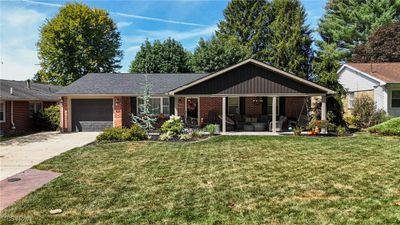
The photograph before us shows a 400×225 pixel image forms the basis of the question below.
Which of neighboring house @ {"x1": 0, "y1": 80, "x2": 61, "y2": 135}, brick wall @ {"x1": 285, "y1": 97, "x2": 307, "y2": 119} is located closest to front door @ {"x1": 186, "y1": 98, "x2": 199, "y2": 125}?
brick wall @ {"x1": 285, "y1": 97, "x2": 307, "y2": 119}

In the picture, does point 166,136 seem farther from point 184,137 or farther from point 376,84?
point 376,84

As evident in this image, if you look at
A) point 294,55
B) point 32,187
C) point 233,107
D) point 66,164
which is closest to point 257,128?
point 233,107

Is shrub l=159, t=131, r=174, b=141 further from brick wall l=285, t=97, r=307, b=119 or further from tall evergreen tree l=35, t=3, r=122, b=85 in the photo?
tall evergreen tree l=35, t=3, r=122, b=85

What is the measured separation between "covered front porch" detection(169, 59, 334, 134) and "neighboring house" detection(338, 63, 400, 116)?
452cm

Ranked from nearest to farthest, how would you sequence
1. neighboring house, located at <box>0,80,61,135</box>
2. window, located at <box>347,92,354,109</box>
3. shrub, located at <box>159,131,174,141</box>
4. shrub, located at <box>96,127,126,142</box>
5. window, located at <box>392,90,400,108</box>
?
shrub, located at <box>96,127,126,142</box>, shrub, located at <box>159,131,174,141</box>, neighboring house, located at <box>0,80,61,135</box>, window, located at <box>392,90,400,108</box>, window, located at <box>347,92,354,109</box>

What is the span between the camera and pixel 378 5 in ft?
121

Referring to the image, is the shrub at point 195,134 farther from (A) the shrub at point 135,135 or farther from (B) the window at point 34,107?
(B) the window at point 34,107

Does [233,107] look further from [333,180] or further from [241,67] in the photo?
[333,180]

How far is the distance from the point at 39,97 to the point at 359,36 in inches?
1312

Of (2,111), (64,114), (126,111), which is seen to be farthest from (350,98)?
(2,111)

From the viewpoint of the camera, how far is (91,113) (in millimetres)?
21219

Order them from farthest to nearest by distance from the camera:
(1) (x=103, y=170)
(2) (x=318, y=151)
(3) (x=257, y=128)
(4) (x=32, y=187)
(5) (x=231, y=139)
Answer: (3) (x=257, y=128), (5) (x=231, y=139), (2) (x=318, y=151), (1) (x=103, y=170), (4) (x=32, y=187)

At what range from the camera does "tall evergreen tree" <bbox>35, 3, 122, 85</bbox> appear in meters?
37.7

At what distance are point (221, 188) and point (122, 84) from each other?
16392 millimetres
